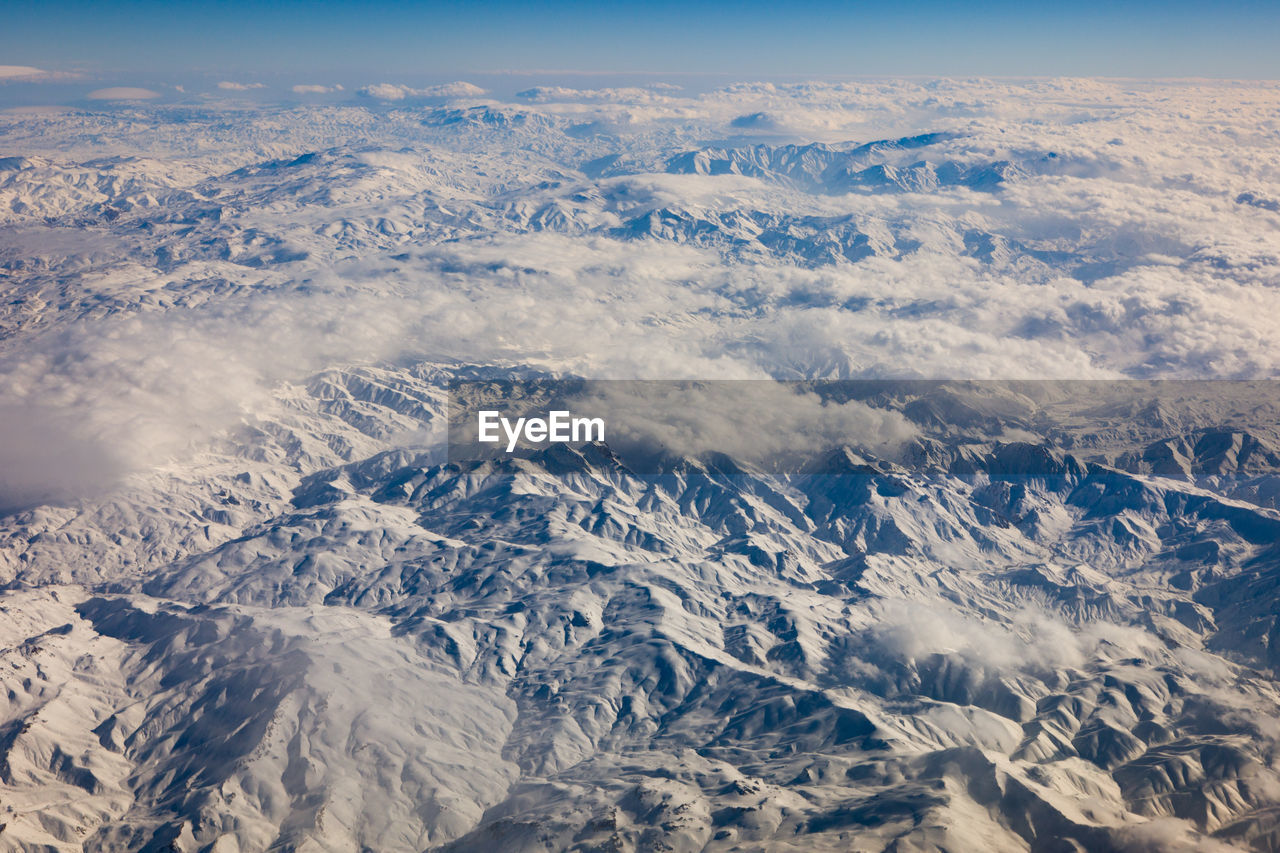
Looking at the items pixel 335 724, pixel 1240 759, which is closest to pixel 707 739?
pixel 335 724

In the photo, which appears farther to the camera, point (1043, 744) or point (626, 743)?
point (626, 743)

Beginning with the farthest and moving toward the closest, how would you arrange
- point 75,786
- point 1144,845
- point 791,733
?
1. point 791,733
2. point 75,786
3. point 1144,845

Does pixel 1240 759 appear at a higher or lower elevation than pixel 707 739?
higher

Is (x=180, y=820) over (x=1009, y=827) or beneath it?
beneath

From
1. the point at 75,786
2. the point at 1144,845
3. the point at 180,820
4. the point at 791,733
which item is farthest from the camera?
the point at 791,733

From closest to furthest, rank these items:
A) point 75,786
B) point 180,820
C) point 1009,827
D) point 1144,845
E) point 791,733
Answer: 1. point 1144,845
2. point 1009,827
3. point 180,820
4. point 75,786
5. point 791,733

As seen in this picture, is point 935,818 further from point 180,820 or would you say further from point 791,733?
point 180,820

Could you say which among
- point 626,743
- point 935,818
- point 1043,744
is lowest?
point 626,743

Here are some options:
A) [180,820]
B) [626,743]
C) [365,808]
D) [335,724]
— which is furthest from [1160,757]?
[180,820]

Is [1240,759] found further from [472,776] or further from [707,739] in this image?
[472,776]
